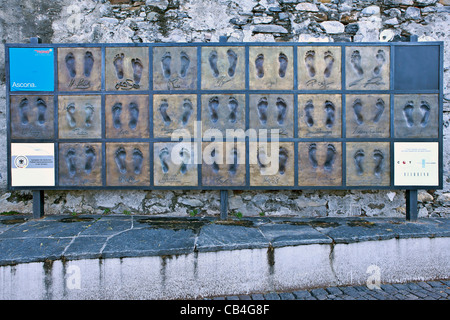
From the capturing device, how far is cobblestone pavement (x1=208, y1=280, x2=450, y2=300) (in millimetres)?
2527

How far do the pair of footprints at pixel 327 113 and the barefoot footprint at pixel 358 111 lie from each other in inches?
10.7

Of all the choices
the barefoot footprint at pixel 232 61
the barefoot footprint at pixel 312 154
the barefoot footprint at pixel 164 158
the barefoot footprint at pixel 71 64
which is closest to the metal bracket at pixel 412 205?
the barefoot footprint at pixel 312 154

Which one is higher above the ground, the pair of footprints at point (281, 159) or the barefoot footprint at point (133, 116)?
the barefoot footprint at point (133, 116)

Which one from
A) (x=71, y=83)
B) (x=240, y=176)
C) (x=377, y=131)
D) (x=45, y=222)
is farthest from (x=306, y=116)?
(x=45, y=222)

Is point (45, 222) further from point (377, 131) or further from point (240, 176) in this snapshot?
point (377, 131)

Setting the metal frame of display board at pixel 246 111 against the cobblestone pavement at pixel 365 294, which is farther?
the metal frame of display board at pixel 246 111

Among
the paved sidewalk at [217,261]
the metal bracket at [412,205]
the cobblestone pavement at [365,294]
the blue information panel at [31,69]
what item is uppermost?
the blue information panel at [31,69]

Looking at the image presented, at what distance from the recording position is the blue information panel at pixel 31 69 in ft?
11.2

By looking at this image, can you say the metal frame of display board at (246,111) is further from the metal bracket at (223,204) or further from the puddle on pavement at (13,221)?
the puddle on pavement at (13,221)

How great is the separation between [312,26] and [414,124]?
187 centimetres

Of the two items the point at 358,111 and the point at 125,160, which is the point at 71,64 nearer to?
the point at 125,160

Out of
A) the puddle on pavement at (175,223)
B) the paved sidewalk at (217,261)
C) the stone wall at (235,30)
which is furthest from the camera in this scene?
the stone wall at (235,30)

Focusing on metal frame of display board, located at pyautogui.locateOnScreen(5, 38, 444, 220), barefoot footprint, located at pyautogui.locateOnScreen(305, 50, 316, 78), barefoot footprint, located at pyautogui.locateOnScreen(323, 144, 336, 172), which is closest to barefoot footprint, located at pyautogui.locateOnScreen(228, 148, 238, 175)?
metal frame of display board, located at pyautogui.locateOnScreen(5, 38, 444, 220)

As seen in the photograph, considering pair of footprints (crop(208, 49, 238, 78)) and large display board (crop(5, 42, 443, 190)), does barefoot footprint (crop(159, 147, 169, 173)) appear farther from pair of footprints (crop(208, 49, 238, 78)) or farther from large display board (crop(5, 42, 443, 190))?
pair of footprints (crop(208, 49, 238, 78))
